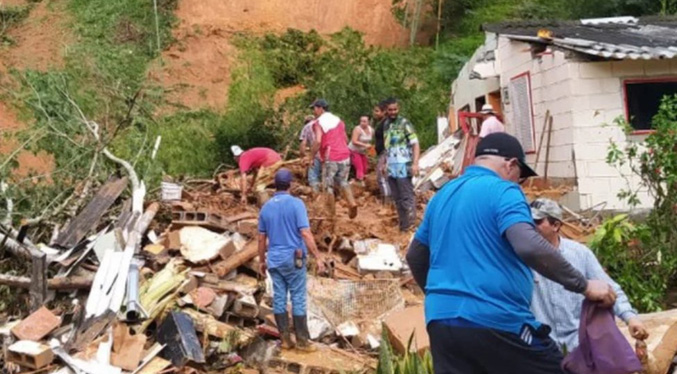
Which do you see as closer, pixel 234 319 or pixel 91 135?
pixel 234 319

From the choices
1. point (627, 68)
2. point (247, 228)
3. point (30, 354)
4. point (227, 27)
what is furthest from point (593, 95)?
point (227, 27)

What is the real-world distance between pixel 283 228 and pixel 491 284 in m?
3.97

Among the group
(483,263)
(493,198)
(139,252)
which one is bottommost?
(139,252)

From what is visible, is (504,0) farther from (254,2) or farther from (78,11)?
(78,11)

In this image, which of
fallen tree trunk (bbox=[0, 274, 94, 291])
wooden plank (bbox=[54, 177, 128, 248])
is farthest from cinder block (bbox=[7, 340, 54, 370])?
wooden plank (bbox=[54, 177, 128, 248])

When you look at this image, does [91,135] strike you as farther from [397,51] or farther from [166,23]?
[166,23]

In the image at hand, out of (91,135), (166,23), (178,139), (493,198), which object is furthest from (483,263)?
(166,23)

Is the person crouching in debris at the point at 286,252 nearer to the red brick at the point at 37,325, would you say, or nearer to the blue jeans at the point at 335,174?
the red brick at the point at 37,325

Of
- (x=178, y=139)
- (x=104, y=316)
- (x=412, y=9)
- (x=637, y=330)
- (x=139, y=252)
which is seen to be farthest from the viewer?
(x=412, y=9)

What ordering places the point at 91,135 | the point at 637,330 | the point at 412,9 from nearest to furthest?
the point at 637,330 < the point at 91,135 < the point at 412,9

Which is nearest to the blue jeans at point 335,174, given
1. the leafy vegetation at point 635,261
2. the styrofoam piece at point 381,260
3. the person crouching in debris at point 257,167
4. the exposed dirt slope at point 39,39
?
the person crouching in debris at point 257,167

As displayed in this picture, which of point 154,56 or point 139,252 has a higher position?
point 154,56

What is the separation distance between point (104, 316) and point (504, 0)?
23.0 meters

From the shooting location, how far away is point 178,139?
17.2 meters
